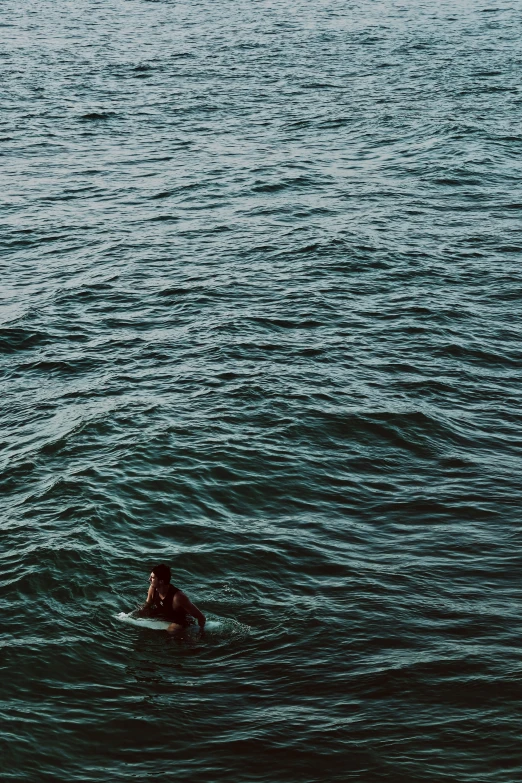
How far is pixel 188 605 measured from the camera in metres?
16.5

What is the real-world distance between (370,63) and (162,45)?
1416cm

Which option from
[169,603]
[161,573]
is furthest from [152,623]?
[161,573]

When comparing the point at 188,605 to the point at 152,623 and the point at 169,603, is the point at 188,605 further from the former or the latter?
the point at 152,623

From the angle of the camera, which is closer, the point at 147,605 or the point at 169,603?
the point at 169,603

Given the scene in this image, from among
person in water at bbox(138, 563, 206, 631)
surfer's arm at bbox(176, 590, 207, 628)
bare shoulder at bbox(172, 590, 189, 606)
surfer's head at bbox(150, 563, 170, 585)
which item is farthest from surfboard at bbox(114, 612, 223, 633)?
surfer's head at bbox(150, 563, 170, 585)

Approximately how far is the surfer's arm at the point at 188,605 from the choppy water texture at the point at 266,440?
488 mm

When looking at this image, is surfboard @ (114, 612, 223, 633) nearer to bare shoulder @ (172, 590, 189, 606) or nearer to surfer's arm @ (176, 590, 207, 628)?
surfer's arm @ (176, 590, 207, 628)

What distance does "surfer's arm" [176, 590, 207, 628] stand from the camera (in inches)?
645

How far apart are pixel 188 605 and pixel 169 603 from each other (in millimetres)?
299

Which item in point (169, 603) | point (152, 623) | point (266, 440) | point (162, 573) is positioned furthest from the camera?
point (266, 440)

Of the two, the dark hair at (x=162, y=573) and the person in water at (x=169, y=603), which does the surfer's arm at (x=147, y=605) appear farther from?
the dark hair at (x=162, y=573)

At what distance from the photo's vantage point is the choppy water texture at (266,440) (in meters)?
15.0

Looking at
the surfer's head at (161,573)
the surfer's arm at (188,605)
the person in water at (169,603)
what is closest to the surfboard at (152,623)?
the person in water at (169,603)

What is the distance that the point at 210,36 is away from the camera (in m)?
67.2
